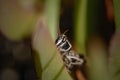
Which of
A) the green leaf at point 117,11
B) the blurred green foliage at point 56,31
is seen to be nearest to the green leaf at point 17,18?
the blurred green foliage at point 56,31

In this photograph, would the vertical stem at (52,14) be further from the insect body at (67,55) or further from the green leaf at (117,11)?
the green leaf at (117,11)

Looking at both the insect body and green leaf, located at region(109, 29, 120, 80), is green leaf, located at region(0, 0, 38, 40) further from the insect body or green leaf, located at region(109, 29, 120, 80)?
green leaf, located at region(109, 29, 120, 80)

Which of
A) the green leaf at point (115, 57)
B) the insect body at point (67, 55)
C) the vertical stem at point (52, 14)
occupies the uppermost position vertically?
the vertical stem at point (52, 14)

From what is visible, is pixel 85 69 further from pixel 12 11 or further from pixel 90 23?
pixel 12 11

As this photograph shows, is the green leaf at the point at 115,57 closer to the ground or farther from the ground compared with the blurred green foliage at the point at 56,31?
closer to the ground

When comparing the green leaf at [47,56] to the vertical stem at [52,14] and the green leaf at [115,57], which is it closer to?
the vertical stem at [52,14]

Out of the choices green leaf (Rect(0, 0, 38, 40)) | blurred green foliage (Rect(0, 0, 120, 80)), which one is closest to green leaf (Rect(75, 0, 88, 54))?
blurred green foliage (Rect(0, 0, 120, 80))
